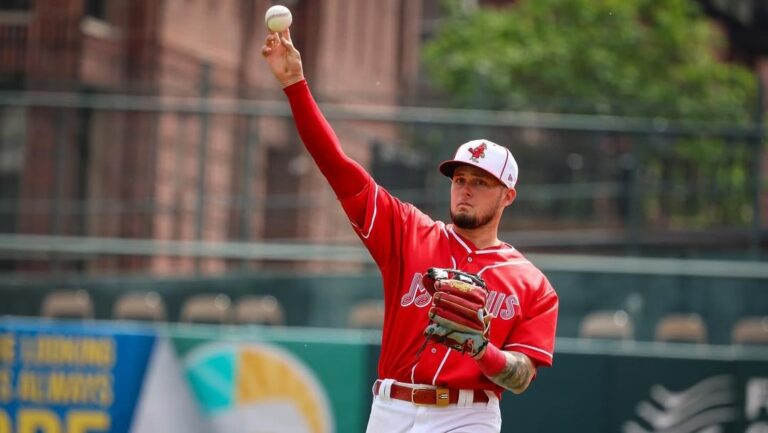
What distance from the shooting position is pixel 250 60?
23.8 meters

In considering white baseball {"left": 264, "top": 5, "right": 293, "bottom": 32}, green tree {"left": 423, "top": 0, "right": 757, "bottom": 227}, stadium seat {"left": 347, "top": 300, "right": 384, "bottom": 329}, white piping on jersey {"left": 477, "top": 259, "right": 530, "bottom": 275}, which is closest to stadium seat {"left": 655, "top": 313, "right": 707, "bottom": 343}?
stadium seat {"left": 347, "top": 300, "right": 384, "bottom": 329}

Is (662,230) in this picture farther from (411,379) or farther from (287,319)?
(411,379)

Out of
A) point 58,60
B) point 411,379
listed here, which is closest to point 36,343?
point 411,379

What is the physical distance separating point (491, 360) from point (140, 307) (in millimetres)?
9699

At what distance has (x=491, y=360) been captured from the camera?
5461 millimetres

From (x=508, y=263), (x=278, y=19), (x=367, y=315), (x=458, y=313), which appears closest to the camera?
(x=458, y=313)

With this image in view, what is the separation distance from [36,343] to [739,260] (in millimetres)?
7530

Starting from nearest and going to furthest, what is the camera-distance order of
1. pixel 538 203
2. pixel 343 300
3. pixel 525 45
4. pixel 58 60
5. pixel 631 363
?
pixel 631 363 → pixel 343 300 → pixel 538 203 → pixel 58 60 → pixel 525 45

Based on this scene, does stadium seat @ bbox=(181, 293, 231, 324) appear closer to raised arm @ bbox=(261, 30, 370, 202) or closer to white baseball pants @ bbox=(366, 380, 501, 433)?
white baseball pants @ bbox=(366, 380, 501, 433)

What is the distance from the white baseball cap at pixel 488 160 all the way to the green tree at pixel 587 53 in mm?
19421

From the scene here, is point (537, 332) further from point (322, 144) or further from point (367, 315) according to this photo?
point (367, 315)

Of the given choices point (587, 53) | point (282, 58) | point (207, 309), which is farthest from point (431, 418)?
point (587, 53)

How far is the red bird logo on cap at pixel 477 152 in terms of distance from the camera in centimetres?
583

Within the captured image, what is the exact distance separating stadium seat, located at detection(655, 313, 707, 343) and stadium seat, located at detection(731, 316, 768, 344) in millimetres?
332
